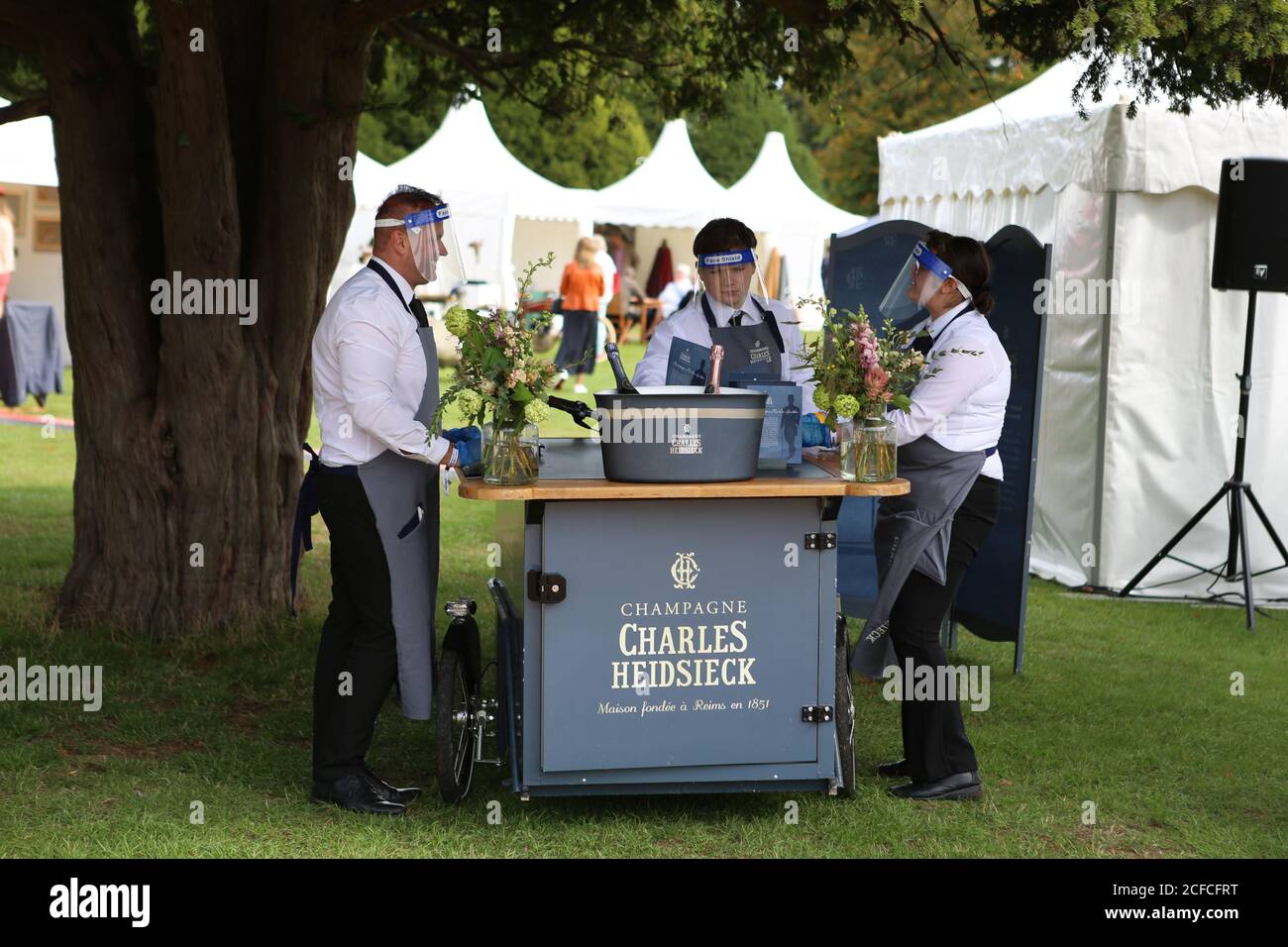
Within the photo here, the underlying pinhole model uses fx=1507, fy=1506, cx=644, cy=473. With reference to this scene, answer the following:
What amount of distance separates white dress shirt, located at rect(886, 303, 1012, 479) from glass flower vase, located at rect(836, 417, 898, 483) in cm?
13

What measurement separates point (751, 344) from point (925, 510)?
1.29 m

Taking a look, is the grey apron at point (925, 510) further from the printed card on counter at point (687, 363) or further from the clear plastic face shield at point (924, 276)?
the printed card on counter at point (687, 363)

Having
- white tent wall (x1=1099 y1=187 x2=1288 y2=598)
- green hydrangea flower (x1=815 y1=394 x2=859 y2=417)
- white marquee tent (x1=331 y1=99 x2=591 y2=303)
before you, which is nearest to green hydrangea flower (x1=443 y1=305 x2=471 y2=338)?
green hydrangea flower (x1=815 y1=394 x2=859 y2=417)

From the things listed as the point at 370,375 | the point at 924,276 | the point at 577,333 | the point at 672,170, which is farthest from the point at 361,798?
the point at 672,170

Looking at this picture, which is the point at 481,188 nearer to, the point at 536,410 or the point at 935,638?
the point at 935,638

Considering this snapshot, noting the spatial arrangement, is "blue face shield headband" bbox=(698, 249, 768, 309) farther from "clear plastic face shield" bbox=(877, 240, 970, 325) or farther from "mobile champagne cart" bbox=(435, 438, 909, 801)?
"mobile champagne cart" bbox=(435, 438, 909, 801)

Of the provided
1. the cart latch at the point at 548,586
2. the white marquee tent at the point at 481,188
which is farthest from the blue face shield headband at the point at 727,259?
the white marquee tent at the point at 481,188

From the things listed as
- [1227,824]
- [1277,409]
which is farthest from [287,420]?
[1277,409]

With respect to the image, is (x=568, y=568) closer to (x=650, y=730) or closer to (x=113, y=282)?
(x=650, y=730)

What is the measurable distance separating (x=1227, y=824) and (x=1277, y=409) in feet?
13.8

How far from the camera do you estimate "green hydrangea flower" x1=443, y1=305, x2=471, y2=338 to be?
464 cm

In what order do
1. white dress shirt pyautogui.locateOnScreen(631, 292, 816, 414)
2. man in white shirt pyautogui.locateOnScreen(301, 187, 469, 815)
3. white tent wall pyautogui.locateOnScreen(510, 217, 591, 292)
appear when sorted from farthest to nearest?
white tent wall pyautogui.locateOnScreen(510, 217, 591, 292)
white dress shirt pyautogui.locateOnScreen(631, 292, 816, 414)
man in white shirt pyautogui.locateOnScreen(301, 187, 469, 815)

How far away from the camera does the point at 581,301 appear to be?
19547 mm

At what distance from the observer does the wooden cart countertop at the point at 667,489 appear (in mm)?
4516
